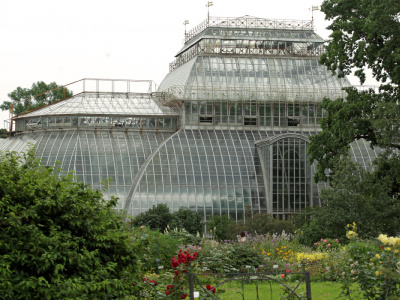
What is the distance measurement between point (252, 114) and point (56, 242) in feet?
119

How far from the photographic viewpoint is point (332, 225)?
86.7 feet

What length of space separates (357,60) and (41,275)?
21.5m

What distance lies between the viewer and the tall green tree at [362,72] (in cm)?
2625

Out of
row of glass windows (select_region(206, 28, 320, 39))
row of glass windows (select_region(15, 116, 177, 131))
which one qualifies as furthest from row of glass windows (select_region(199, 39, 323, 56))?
row of glass windows (select_region(15, 116, 177, 131))

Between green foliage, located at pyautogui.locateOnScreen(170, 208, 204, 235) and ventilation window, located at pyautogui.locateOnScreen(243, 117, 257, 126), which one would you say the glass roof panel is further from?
green foliage, located at pyautogui.locateOnScreen(170, 208, 204, 235)

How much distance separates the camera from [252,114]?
46.3m

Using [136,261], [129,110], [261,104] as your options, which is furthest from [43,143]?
[136,261]

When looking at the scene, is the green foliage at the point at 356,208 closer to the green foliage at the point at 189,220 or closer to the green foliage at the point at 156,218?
the green foliage at the point at 189,220

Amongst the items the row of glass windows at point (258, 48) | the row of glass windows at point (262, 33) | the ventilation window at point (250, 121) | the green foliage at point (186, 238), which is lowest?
the green foliage at point (186, 238)

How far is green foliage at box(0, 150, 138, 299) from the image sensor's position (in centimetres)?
1046

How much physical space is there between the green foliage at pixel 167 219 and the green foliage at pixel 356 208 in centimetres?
1038

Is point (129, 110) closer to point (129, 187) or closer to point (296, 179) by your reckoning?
point (129, 187)

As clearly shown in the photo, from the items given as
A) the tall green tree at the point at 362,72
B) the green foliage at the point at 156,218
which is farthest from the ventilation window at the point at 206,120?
the tall green tree at the point at 362,72

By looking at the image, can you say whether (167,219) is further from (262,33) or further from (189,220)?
(262,33)
